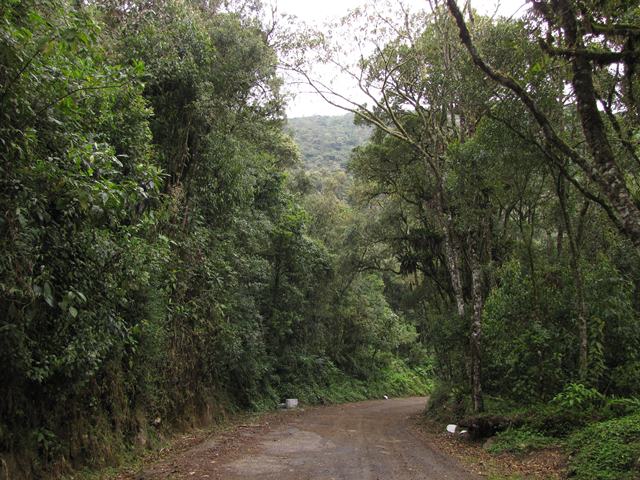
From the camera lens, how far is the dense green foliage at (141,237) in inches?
201

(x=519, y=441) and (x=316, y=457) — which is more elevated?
(x=316, y=457)

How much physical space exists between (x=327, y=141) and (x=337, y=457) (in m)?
71.9

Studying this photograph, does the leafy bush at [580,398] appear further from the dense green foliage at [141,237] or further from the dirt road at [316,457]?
the dense green foliage at [141,237]

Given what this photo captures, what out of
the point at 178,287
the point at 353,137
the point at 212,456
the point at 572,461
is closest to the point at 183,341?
the point at 178,287

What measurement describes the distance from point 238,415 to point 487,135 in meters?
12.2

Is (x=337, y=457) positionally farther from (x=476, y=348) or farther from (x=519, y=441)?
(x=476, y=348)

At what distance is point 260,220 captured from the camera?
56.9ft

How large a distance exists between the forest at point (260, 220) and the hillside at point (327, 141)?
38.8 meters

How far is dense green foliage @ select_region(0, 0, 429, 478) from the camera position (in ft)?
16.7

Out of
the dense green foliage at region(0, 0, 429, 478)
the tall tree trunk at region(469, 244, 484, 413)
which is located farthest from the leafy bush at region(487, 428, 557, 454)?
the dense green foliage at region(0, 0, 429, 478)

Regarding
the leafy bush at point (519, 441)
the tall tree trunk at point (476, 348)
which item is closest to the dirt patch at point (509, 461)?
the leafy bush at point (519, 441)

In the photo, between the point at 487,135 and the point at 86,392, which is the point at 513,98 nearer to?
the point at 487,135

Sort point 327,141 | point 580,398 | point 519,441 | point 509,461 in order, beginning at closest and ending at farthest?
1. point 509,461
2. point 580,398
3. point 519,441
4. point 327,141

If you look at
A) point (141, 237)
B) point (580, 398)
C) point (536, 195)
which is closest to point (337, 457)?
point (580, 398)
